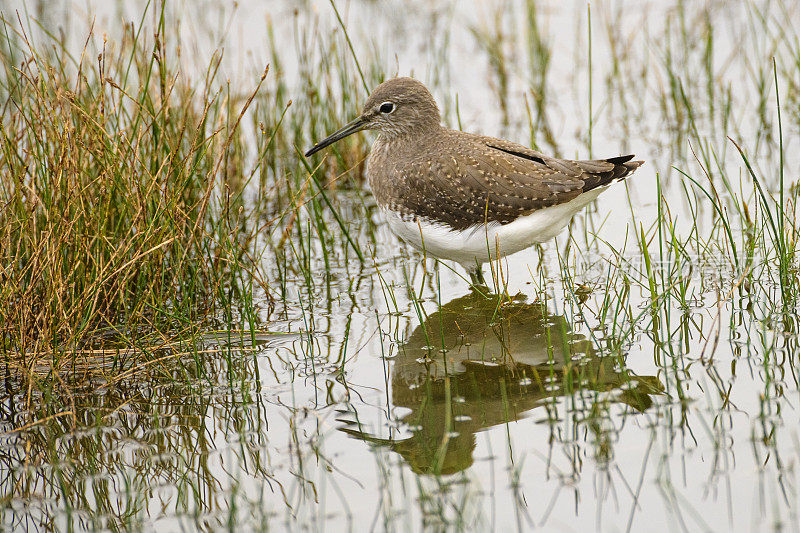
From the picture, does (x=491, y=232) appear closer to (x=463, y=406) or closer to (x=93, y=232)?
(x=463, y=406)

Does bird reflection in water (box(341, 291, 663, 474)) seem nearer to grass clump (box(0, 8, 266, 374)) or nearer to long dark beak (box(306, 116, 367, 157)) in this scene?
grass clump (box(0, 8, 266, 374))

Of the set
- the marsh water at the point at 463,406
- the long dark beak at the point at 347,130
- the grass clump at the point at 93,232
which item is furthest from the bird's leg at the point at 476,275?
the grass clump at the point at 93,232

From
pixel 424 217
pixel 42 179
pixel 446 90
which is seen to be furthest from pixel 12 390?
pixel 446 90

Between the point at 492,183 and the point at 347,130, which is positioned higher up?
the point at 347,130

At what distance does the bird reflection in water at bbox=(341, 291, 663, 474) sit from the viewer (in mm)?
4371

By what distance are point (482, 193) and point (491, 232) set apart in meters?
0.27

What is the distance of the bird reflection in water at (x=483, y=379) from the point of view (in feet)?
14.3

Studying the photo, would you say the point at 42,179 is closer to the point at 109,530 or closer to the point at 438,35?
the point at 109,530

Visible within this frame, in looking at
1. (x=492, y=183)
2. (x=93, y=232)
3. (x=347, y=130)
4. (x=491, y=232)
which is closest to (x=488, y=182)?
(x=492, y=183)

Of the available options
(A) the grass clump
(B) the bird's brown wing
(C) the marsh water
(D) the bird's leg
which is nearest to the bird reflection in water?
(C) the marsh water

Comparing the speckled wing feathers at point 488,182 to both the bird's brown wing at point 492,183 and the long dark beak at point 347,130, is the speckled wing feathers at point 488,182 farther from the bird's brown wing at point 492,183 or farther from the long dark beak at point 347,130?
the long dark beak at point 347,130

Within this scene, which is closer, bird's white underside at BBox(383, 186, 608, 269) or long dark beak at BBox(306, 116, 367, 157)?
bird's white underside at BBox(383, 186, 608, 269)

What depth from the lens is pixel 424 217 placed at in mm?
6109

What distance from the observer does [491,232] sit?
6059 mm
